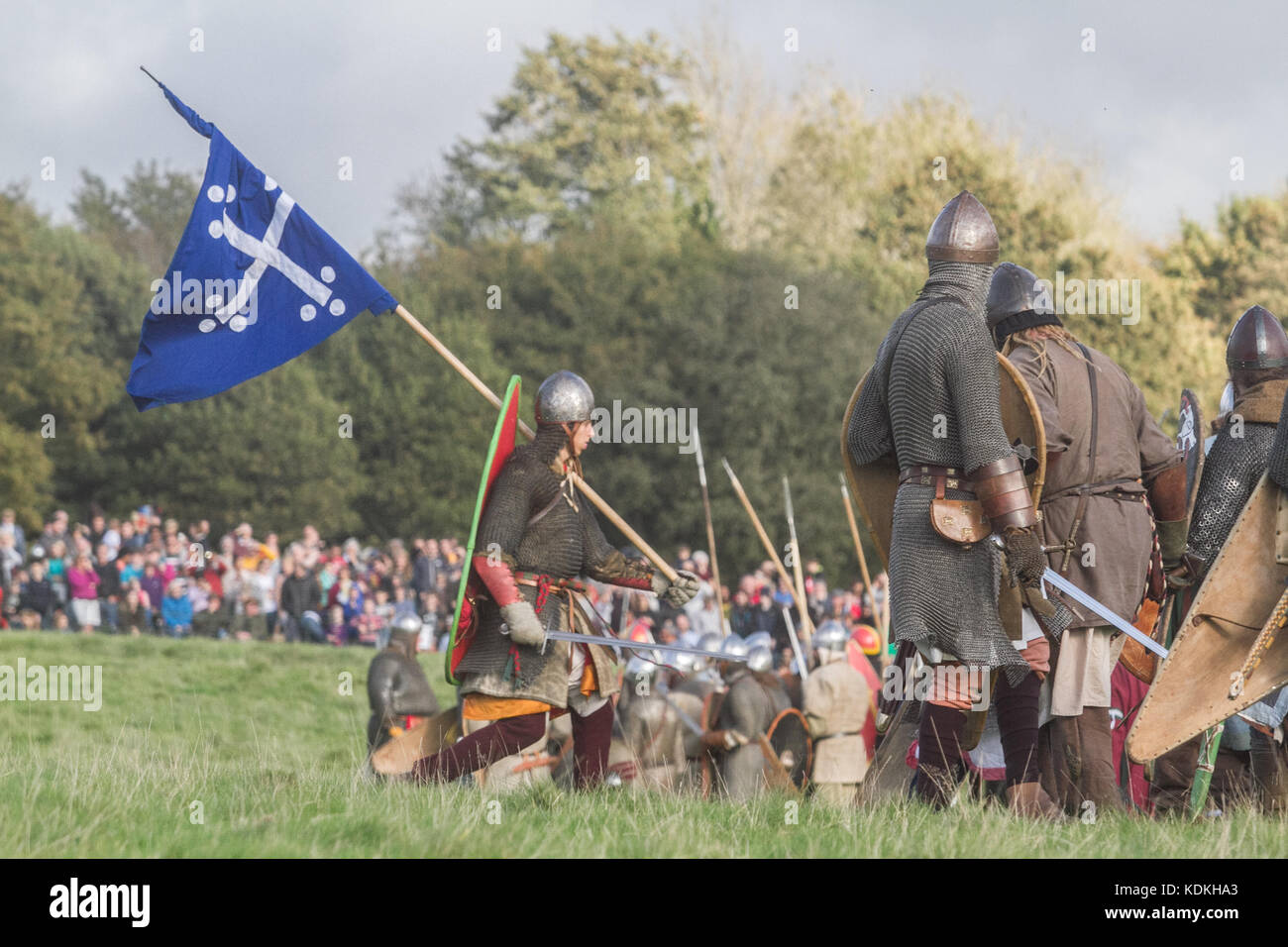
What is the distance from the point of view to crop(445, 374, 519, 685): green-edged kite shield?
20.2 feet

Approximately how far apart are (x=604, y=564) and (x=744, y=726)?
2.92 metres

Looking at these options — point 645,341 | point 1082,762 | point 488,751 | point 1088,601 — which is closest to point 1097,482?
point 1088,601

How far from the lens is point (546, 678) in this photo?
6.24m

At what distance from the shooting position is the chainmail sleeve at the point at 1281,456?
5016 millimetres

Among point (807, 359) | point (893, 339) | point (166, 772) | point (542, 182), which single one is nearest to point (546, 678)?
point (166, 772)

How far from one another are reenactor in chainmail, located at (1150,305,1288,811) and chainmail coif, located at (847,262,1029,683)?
135cm

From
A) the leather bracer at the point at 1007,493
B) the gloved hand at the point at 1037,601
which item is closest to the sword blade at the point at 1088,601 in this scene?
the gloved hand at the point at 1037,601

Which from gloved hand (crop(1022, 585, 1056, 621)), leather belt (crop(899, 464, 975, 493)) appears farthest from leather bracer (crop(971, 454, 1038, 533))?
gloved hand (crop(1022, 585, 1056, 621))

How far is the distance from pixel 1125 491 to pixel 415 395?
28405mm

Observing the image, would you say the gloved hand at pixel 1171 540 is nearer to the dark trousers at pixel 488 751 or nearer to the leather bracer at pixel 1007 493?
the leather bracer at pixel 1007 493

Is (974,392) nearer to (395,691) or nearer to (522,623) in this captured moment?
(522,623)

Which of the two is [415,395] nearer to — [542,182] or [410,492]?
[410,492]

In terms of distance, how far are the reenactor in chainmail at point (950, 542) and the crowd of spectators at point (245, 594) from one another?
1146 cm

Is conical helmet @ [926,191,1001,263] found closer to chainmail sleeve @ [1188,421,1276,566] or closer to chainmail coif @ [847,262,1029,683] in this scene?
chainmail coif @ [847,262,1029,683]
